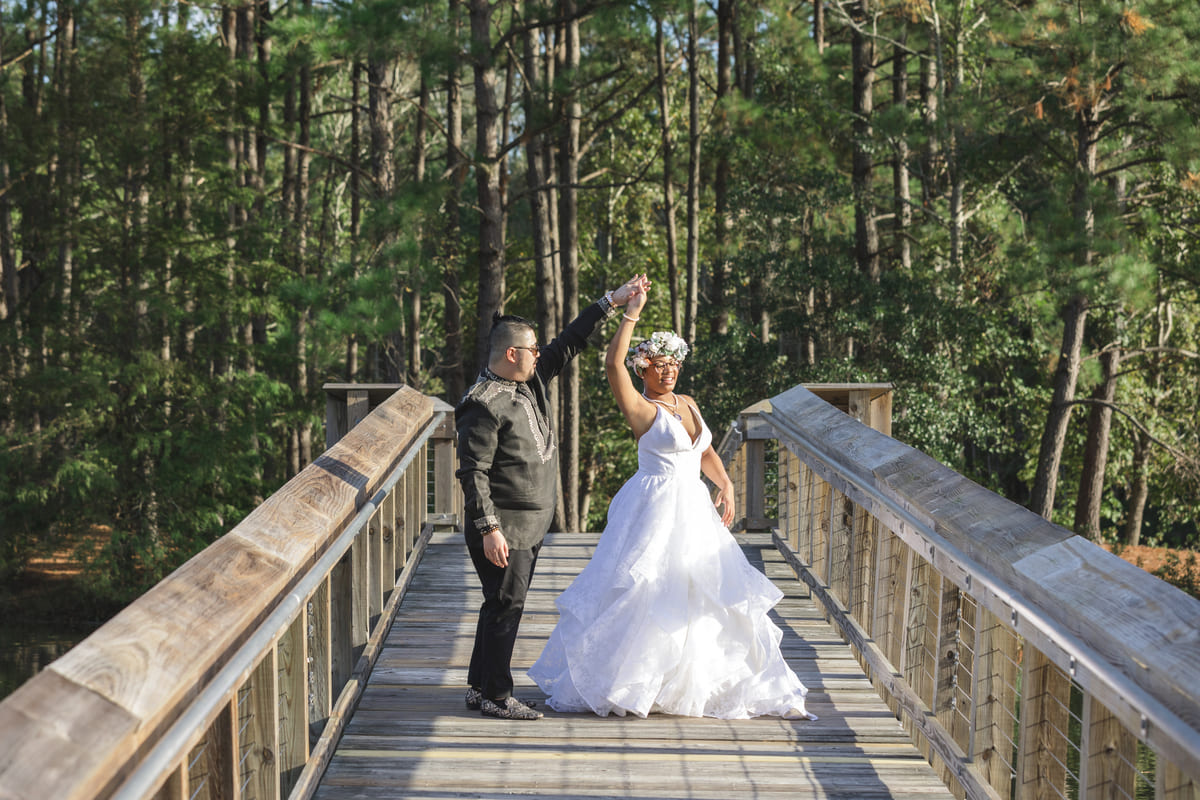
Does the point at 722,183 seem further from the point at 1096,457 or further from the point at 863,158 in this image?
the point at 1096,457

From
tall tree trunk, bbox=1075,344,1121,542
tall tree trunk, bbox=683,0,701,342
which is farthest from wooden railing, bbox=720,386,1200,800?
tall tree trunk, bbox=1075,344,1121,542

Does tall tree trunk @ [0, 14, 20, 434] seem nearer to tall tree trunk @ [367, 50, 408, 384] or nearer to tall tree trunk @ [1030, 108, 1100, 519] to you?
tall tree trunk @ [367, 50, 408, 384]

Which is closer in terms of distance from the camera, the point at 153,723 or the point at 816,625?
the point at 153,723

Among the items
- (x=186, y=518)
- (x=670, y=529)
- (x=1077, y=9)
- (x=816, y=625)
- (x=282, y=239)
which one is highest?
(x=1077, y=9)

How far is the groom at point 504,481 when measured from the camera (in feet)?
14.0

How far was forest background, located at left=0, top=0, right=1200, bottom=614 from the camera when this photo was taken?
50.7ft

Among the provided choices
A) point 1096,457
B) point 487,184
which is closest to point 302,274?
point 487,184

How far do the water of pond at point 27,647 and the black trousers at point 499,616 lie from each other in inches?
526

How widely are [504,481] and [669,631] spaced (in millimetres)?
850

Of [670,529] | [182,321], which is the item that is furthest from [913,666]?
[182,321]

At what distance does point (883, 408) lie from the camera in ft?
21.4

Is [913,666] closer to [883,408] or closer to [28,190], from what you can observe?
[883,408]

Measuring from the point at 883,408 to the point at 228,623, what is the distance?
4.73 metres

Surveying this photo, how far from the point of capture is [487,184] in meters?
15.2
